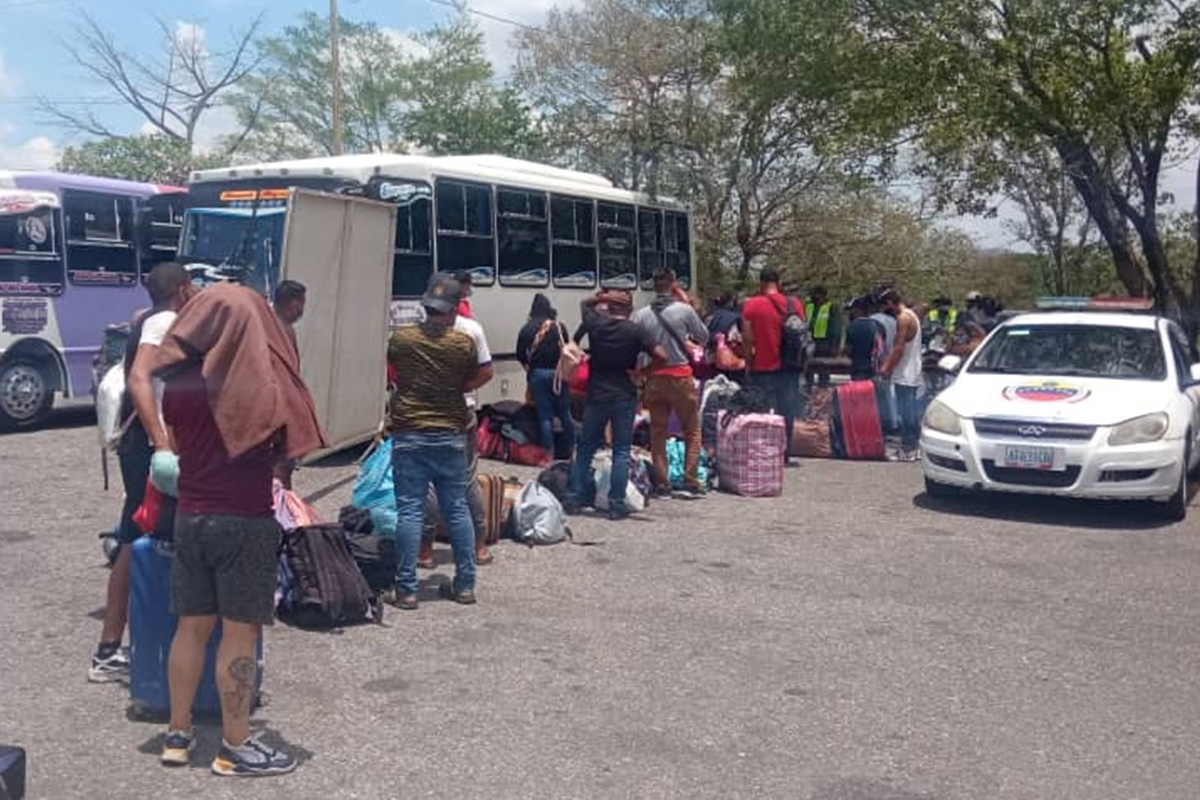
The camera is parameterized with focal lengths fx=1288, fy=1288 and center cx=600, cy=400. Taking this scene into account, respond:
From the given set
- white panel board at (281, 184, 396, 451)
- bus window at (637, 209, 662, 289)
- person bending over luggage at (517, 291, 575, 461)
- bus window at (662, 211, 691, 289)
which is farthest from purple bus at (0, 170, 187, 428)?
bus window at (662, 211, 691, 289)

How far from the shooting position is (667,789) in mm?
4699

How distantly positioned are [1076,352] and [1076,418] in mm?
1403

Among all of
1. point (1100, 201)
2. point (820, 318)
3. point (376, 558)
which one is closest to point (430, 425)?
point (376, 558)

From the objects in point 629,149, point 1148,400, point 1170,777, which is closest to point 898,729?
point 1170,777

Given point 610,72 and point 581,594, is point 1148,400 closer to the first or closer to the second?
point 581,594

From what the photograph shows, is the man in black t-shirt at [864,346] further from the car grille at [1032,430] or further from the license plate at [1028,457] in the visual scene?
the license plate at [1028,457]

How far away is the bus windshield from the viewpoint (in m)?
11.5

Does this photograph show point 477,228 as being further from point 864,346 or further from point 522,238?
point 864,346

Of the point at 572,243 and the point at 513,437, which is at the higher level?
the point at 572,243

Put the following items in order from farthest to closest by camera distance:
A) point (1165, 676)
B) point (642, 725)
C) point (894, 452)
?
point (894, 452), point (1165, 676), point (642, 725)

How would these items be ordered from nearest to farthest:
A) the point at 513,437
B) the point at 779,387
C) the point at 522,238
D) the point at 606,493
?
the point at 606,493
the point at 513,437
the point at 779,387
the point at 522,238

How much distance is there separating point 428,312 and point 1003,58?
11.5 meters

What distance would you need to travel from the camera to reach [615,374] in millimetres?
9531

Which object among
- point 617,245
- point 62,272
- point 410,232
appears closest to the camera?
point 410,232
